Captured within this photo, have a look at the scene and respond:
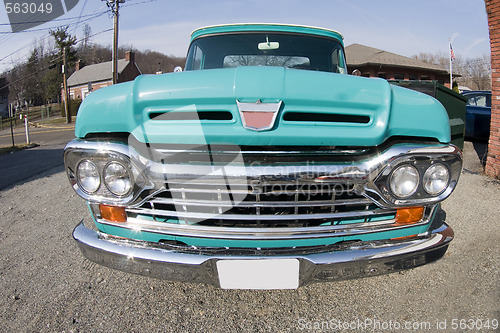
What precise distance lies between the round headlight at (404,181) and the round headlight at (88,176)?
167cm

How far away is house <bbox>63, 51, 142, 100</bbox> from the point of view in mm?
44162

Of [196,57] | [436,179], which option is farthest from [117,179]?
[196,57]

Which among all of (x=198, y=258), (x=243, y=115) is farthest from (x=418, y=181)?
(x=198, y=258)

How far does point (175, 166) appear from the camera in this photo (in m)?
1.67

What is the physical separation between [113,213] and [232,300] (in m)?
1.08

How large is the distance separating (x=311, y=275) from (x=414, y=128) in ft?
3.21

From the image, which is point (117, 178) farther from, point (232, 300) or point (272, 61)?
point (272, 61)

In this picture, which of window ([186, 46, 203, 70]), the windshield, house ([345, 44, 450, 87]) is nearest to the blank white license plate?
the windshield

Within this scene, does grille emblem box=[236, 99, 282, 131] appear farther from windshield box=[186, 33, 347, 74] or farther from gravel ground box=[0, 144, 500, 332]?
windshield box=[186, 33, 347, 74]

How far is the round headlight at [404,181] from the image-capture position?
1.73m

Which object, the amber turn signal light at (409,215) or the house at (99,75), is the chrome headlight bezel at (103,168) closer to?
the amber turn signal light at (409,215)

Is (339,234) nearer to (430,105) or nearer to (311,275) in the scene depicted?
(311,275)

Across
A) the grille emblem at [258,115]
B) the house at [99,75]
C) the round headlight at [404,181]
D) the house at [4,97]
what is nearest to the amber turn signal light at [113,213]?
the grille emblem at [258,115]

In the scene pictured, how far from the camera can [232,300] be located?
7.54ft
